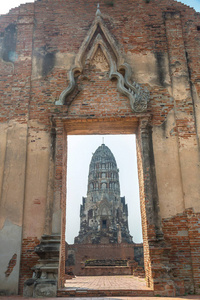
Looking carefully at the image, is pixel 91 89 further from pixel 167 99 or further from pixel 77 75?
pixel 167 99

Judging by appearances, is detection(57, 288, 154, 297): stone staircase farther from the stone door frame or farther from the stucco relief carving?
the stucco relief carving

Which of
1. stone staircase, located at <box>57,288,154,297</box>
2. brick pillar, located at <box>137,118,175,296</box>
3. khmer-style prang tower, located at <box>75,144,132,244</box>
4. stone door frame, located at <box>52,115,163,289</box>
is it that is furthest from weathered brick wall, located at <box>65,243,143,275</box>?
stone staircase, located at <box>57,288,154,297</box>

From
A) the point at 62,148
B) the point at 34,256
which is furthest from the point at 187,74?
the point at 34,256

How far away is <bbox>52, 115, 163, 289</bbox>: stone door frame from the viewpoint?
23.0 ft

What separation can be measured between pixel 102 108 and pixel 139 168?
1902 millimetres

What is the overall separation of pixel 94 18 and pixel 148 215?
20.0 ft

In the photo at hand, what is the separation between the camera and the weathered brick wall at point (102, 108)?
716cm

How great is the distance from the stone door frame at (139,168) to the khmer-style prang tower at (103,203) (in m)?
27.8

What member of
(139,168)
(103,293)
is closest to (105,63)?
(139,168)

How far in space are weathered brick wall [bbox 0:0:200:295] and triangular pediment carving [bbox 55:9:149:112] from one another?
0.19 metres

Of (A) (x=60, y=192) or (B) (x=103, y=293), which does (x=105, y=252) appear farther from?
(B) (x=103, y=293)

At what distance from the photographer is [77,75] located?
28.5 ft

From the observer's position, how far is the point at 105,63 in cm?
890

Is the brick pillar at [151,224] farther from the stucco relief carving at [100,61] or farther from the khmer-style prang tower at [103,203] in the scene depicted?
the khmer-style prang tower at [103,203]
